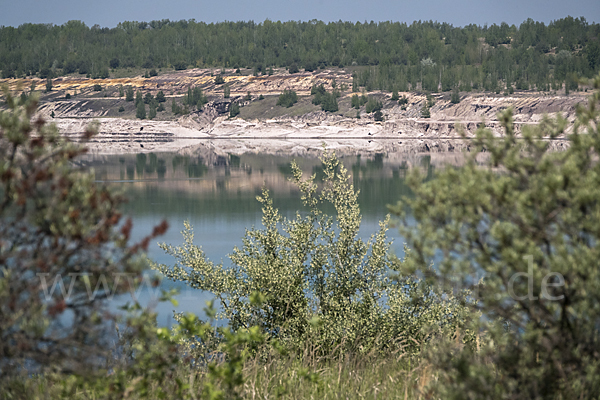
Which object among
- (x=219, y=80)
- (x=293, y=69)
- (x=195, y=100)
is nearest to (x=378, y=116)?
(x=195, y=100)

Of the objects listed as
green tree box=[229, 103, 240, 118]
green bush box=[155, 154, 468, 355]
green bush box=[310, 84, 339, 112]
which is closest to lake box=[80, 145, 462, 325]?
green bush box=[155, 154, 468, 355]

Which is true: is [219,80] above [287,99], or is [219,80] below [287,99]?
above

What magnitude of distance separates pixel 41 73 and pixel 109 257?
4800 inches

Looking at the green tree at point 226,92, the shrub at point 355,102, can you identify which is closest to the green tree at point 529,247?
the shrub at point 355,102

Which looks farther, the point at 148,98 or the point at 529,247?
the point at 148,98

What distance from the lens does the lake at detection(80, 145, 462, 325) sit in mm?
14213

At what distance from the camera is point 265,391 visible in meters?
3.89

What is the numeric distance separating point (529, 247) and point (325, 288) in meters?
4.97

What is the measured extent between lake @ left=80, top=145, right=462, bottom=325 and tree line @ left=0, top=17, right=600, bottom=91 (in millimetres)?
54340

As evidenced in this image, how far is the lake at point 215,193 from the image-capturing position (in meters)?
14.2

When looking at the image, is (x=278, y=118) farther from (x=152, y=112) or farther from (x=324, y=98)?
(x=152, y=112)

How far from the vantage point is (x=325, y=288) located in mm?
7301

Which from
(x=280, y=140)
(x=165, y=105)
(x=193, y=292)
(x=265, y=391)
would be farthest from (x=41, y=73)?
(x=265, y=391)

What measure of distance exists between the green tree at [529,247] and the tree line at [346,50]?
289 ft
